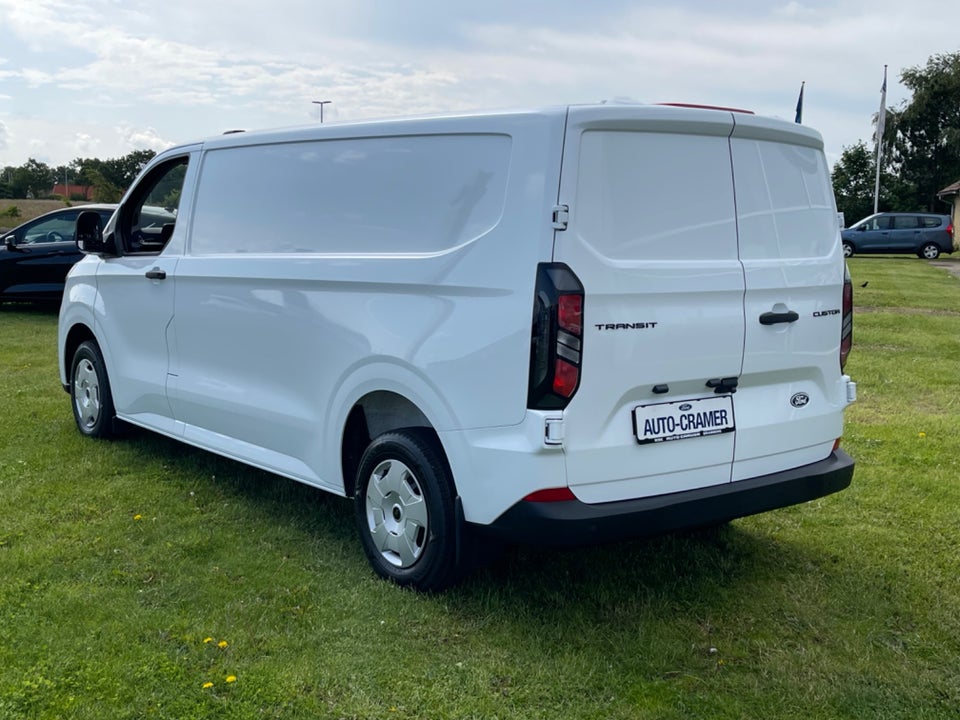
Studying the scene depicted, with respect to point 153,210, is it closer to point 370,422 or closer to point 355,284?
point 355,284

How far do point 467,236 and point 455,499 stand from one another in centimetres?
104

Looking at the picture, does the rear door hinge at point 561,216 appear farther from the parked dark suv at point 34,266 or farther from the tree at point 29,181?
the tree at point 29,181

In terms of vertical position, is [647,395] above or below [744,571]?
above

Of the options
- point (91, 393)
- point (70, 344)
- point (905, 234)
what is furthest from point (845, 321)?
point (905, 234)

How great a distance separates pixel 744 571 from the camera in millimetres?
4500

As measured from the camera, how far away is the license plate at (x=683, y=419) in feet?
12.1

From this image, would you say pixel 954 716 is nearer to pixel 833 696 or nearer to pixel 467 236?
pixel 833 696

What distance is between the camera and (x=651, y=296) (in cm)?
362

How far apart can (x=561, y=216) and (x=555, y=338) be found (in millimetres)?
436

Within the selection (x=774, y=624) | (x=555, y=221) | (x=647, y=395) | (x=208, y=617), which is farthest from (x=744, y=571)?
(x=208, y=617)

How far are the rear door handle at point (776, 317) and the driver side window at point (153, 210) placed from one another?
3.46 m

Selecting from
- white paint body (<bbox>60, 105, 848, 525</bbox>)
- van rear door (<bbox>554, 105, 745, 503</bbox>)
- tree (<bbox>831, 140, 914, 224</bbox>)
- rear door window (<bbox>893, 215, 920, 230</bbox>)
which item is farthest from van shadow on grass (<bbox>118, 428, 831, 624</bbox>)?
tree (<bbox>831, 140, 914, 224</bbox>)

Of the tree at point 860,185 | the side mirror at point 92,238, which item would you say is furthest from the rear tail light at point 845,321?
the tree at point 860,185

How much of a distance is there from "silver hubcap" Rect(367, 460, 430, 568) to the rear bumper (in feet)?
1.27
